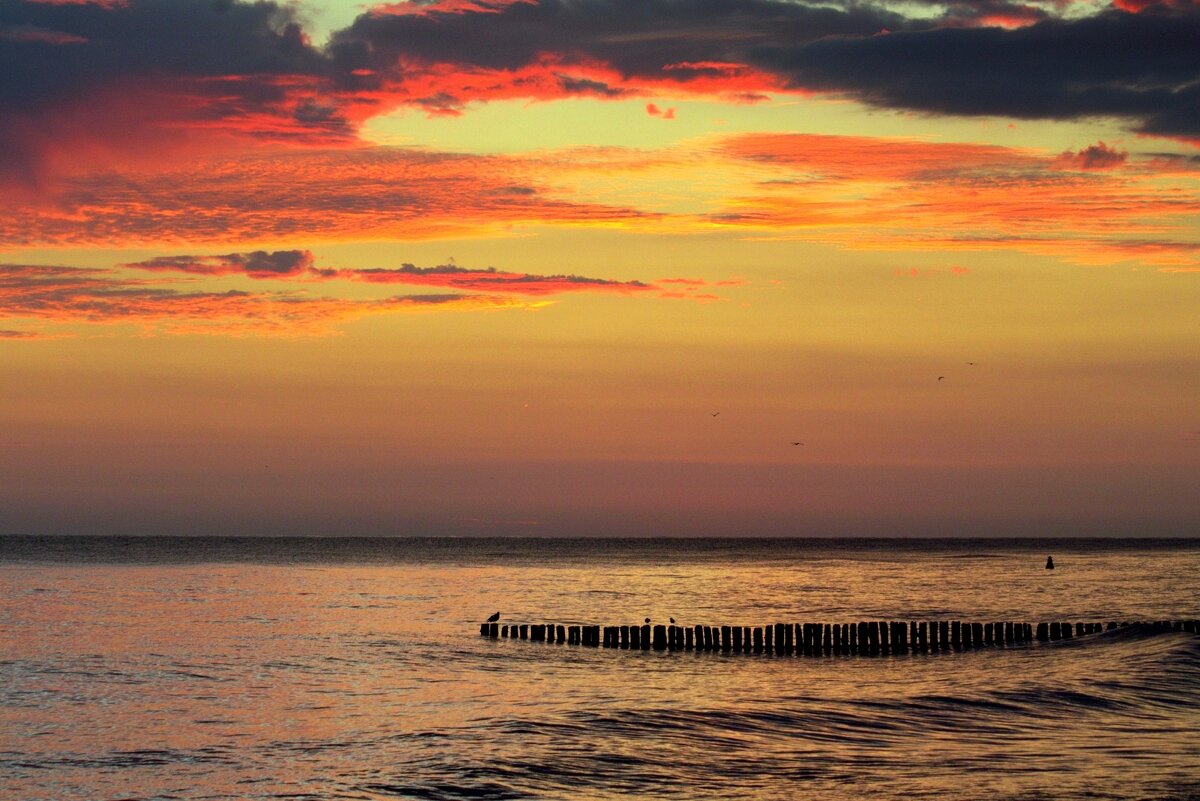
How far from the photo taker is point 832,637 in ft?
168

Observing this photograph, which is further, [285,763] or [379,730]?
[379,730]

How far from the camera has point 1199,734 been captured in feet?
88.8

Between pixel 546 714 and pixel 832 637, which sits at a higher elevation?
pixel 832 637

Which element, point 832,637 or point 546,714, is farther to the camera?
point 832,637

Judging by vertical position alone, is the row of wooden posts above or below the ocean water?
above

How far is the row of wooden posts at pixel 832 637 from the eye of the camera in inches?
1897

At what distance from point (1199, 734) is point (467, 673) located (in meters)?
22.5

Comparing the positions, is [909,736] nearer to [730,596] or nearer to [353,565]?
[730,596]

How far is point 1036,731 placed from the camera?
2828cm

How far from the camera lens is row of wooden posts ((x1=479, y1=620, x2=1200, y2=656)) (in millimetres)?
48188

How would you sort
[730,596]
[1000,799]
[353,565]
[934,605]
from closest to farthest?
[1000,799], [934,605], [730,596], [353,565]

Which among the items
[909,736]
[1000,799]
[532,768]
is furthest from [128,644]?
[1000,799]

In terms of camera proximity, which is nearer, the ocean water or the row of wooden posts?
the ocean water

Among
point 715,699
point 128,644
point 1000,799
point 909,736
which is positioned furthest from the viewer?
point 128,644
